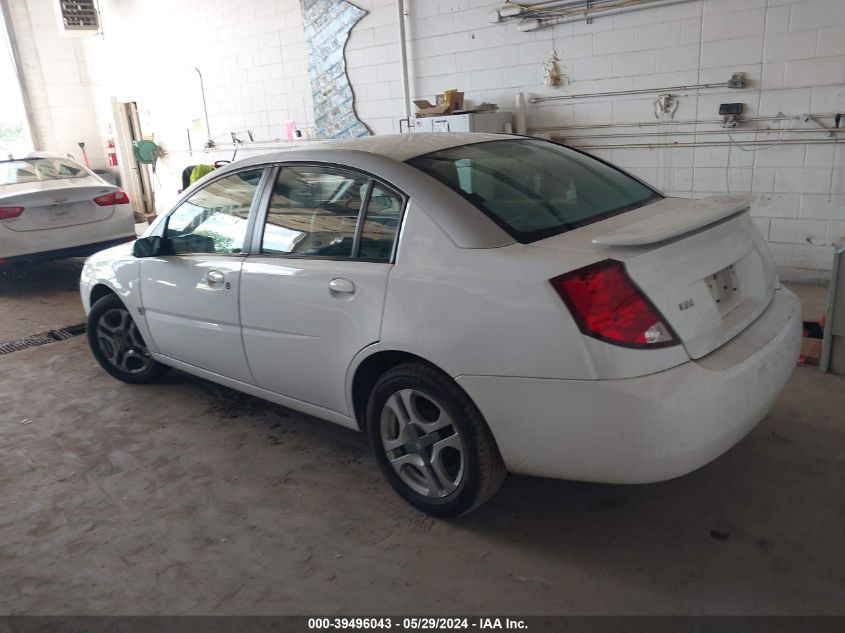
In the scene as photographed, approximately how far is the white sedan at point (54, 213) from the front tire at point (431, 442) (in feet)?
18.0

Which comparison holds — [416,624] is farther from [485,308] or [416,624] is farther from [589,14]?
[589,14]

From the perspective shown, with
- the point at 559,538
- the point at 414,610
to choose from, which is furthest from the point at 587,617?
the point at 414,610

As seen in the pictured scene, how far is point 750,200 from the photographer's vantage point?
2605mm

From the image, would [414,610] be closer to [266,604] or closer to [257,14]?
[266,604]

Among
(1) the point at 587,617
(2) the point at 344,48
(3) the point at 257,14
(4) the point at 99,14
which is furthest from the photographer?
(4) the point at 99,14

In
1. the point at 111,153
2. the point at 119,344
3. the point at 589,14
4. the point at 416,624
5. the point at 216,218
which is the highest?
the point at 589,14

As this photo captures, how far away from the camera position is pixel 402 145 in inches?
109

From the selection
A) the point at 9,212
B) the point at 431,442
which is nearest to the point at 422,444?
the point at 431,442

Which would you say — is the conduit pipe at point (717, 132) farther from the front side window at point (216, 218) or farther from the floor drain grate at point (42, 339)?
the floor drain grate at point (42, 339)

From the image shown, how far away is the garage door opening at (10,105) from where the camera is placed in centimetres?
1162

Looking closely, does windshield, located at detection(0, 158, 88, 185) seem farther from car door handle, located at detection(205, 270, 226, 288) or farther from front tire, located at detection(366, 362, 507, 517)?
front tire, located at detection(366, 362, 507, 517)

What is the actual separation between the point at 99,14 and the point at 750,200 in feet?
38.8

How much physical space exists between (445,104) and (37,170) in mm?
4631

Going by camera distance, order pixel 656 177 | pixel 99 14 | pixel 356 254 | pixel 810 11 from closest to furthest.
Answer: pixel 356 254 < pixel 810 11 < pixel 656 177 < pixel 99 14
